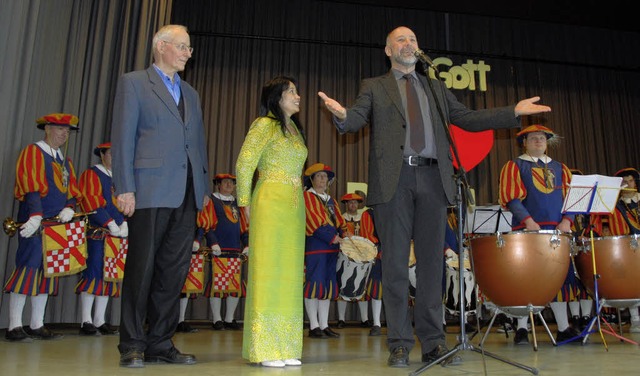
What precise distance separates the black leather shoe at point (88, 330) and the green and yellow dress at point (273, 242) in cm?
276

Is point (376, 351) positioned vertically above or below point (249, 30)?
below

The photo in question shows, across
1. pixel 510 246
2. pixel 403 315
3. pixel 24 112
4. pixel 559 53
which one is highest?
pixel 559 53

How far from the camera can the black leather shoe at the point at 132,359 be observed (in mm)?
2892

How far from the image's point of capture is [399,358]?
3.01m

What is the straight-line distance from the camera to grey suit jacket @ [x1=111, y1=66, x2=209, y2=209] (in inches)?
120

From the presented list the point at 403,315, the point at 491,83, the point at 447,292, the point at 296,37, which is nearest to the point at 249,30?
→ the point at 296,37

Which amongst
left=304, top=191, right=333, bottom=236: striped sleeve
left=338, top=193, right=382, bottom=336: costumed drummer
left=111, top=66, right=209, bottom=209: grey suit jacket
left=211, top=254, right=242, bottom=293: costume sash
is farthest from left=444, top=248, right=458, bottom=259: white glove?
left=111, top=66, right=209, bottom=209: grey suit jacket

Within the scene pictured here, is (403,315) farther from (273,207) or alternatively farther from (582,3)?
(582,3)

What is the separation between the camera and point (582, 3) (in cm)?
890

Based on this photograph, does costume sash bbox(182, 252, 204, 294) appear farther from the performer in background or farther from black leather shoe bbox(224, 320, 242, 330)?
the performer in background

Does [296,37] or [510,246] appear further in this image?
[296,37]

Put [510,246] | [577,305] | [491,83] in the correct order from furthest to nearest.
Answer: [491,83]
[577,305]
[510,246]

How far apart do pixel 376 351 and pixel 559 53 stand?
8.02 m

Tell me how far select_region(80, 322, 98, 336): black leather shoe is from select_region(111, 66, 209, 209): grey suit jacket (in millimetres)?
2715
